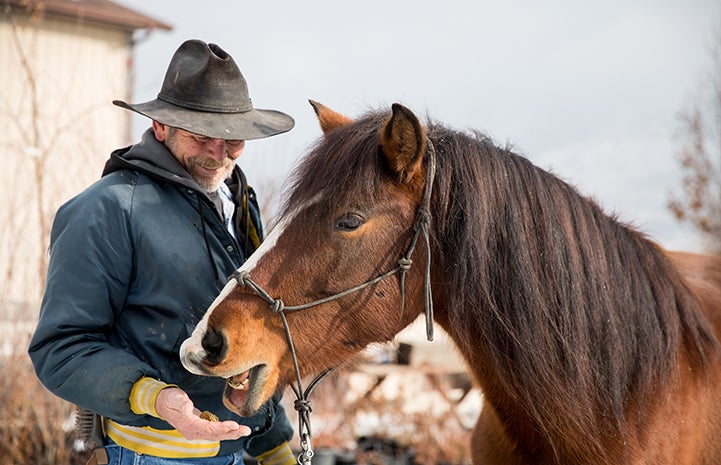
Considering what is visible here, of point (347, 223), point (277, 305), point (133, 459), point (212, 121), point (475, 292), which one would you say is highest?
point (212, 121)

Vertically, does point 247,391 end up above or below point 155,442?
above

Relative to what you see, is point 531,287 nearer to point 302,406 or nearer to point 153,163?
point 302,406

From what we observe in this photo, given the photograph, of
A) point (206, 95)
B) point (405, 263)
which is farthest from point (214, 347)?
point (206, 95)

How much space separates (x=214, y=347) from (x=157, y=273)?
0.47m

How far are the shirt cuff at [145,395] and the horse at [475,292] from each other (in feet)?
0.74

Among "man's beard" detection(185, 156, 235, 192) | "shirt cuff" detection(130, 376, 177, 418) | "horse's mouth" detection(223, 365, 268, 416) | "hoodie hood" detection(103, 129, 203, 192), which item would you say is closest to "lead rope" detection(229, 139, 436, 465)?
"horse's mouth" detection(223, 365, 268, 416)

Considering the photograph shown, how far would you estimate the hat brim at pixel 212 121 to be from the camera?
8.08ft

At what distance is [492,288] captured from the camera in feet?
7.60

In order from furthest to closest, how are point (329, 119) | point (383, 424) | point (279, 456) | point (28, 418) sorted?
point (383, 424), point (28, 418), point (279, 456), point (329, 119)

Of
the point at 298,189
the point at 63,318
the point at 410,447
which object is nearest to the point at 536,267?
the point at 298,189

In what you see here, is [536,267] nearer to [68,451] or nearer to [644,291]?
[644,291]

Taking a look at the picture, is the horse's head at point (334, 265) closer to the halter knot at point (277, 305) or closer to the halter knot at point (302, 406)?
the halter knot at point (277, 305)

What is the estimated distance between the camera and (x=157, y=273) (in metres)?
2.41

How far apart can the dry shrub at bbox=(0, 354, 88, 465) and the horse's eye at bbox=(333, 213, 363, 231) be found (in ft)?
14.4
